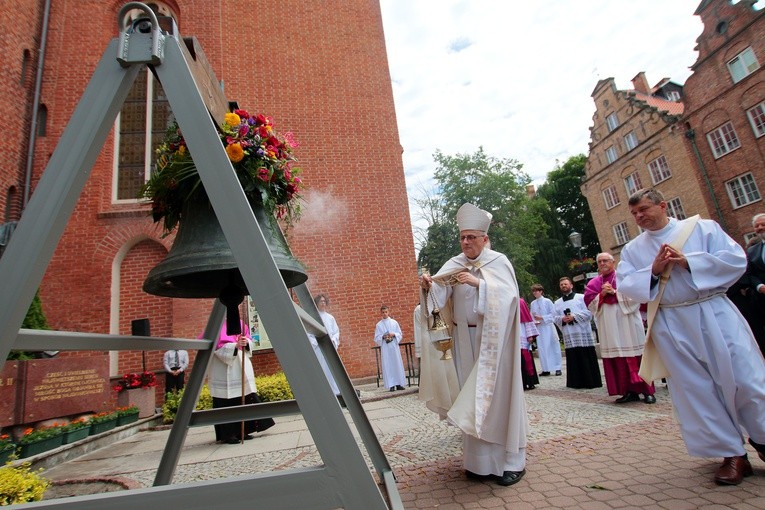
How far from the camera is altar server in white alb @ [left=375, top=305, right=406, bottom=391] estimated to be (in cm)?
948

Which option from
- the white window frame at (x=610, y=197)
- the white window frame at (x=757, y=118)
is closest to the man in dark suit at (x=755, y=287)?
the white window frame at (x=757, y=118)

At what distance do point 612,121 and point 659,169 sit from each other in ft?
20.8

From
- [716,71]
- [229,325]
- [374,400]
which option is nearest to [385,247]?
[374,400]

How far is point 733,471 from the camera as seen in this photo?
270 cm

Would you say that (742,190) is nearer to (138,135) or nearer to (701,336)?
(701,336)

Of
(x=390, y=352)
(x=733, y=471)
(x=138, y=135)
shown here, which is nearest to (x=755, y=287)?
(x=733, y=471)

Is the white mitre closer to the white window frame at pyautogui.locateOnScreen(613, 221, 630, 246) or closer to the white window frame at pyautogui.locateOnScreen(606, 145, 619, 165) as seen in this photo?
the white window frame at pyautogui.locateOnScreen(613, 221, 630, 246)

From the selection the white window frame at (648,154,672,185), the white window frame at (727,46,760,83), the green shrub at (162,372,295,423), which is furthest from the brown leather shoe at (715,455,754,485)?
the white window frame at (648,154,672,185)

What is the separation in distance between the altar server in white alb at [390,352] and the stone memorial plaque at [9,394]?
625 centimetres

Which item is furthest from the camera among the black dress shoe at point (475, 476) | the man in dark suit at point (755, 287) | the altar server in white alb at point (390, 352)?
the altar server in white alb at point (390, 352)

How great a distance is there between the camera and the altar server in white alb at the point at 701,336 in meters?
2.81

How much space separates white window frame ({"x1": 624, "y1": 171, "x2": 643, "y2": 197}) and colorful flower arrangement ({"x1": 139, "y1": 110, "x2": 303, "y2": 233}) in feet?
101

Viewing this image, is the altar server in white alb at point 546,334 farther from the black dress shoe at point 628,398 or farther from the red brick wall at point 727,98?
the red brick wall at point 727,98

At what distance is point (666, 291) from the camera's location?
3.24 m
